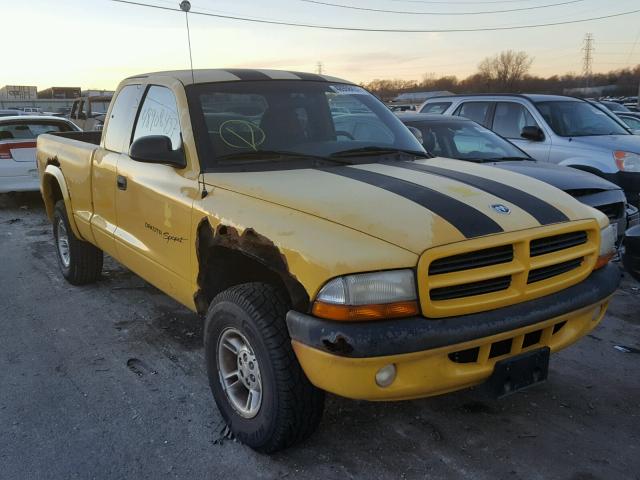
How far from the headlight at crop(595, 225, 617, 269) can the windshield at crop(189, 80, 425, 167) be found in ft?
4.33

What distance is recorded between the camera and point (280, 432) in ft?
8.94

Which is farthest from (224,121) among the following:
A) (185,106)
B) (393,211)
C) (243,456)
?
(243,456)

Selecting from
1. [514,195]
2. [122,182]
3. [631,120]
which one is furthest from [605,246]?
[631,120]

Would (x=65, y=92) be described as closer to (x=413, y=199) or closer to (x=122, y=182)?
(x=122, y=182)

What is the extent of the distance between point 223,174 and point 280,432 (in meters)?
1.41

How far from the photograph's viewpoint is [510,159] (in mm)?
6402

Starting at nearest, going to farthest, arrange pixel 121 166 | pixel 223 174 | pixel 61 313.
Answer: pixel 223 174 → pixel 121 166 → pixel 61 313

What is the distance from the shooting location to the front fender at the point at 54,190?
5367 mm

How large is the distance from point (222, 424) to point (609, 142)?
6309 millimetres

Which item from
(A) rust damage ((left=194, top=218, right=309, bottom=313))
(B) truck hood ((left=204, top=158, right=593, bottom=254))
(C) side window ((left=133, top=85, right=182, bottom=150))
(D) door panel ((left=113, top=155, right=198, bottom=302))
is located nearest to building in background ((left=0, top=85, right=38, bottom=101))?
(C) side window ((left=133, top=85, right=182, bottom=150))

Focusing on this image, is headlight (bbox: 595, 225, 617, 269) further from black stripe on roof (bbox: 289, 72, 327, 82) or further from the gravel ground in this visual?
black stripe on roof (bbox: 289, 72, 327, 82)

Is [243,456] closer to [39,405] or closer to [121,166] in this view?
[39,405]

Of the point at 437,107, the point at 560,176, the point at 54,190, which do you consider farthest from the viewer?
the point at 437,107

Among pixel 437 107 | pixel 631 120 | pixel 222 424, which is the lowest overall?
pixel 222 424
